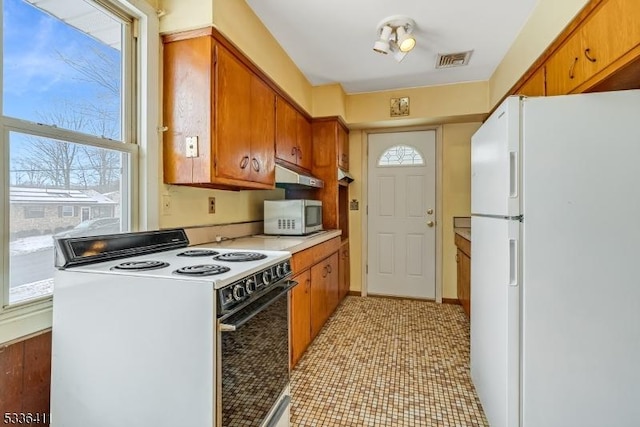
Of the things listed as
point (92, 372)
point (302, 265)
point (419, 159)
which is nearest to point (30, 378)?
point (92, 372)

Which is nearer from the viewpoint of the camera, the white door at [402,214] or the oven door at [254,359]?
the oven door at [254,359]

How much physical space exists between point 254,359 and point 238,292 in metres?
0.35

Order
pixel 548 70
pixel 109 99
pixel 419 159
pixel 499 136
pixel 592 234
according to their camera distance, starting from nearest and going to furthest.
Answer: pixel 592 234 < pixel 499 136 < pixel 109 99 < pixel 548 70 < pixel 419 159

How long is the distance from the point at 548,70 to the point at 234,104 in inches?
78.4

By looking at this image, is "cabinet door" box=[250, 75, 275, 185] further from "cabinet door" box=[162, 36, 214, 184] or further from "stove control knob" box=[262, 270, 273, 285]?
"stove control knob" box=[262, 270, 273, 285]

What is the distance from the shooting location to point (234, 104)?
2014mm

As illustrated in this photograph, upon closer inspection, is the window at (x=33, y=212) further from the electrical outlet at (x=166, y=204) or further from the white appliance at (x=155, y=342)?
the electrical outlet at (x=166, y=204)

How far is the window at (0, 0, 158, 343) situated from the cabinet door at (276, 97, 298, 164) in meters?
1.05

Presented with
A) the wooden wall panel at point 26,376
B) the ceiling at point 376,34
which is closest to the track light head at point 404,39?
the ceiling at point 376,34

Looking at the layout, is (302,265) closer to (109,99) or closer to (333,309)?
(333,309)

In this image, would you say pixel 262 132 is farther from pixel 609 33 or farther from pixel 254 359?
pixel 609 33

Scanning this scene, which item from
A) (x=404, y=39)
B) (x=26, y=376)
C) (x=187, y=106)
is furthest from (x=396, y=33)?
(x=26, y=376)

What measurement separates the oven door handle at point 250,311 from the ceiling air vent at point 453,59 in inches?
97.3

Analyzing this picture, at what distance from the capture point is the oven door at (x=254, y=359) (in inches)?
44.5
